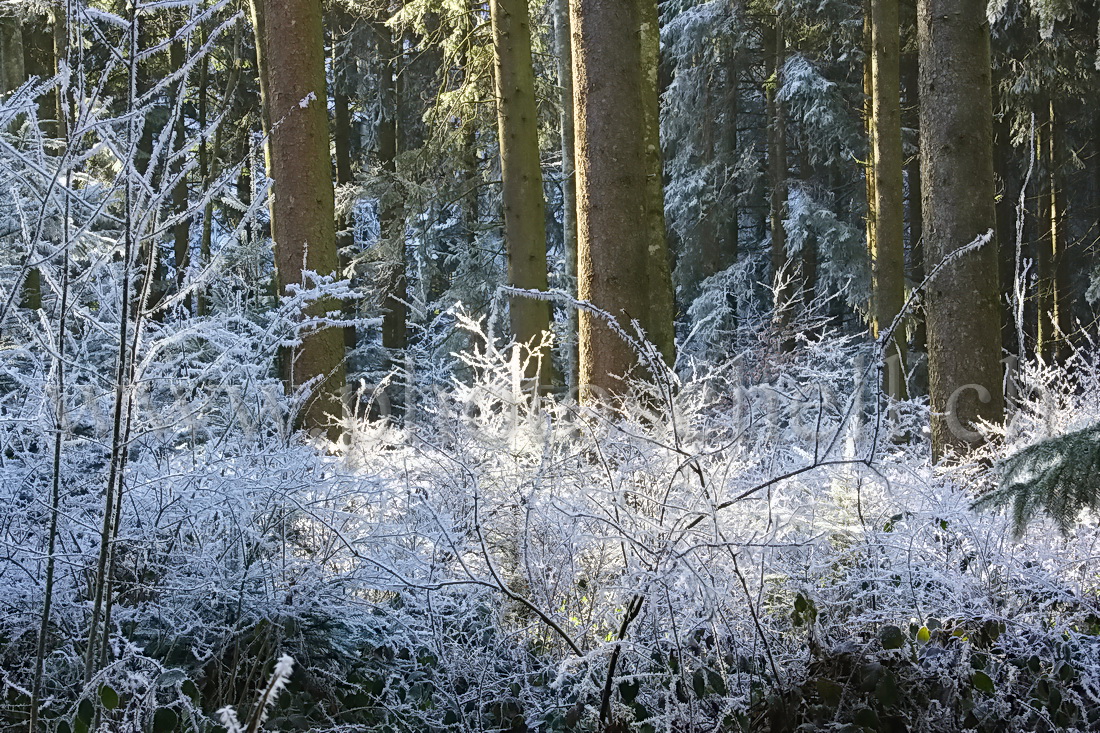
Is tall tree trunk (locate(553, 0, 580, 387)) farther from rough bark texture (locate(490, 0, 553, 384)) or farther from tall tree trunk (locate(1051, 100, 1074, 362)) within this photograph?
tall tree trunk (locate(1051, 100, 1074, 362))

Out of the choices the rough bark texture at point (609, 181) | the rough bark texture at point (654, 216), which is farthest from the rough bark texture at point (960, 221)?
the rough bark texture at point (609, 181)

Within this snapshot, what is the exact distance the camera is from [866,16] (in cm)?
1323

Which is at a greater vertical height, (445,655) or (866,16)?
(866,16)

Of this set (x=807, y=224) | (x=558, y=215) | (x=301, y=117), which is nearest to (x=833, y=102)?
(x=807, y=224)

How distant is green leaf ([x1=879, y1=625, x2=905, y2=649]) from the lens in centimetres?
271

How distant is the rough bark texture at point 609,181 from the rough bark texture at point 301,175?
183 cm

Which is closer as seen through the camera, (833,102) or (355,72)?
(833,102)

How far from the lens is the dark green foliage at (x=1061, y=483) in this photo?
2162 mm

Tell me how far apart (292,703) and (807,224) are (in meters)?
14.2

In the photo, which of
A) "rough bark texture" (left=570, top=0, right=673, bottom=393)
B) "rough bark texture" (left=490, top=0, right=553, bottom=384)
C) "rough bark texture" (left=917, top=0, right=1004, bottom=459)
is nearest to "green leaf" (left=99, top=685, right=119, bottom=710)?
"rough bark texture" (left=570, top=0, right=673, bottom=393)

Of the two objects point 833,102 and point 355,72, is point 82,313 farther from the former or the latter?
point 355,72

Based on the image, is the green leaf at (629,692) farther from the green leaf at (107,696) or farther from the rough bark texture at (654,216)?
the rough bark texture at (654,216)

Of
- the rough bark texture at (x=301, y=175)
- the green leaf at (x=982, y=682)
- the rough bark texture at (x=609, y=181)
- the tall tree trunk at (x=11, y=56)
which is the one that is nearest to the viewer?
the green leaf at (x=982, y=682)

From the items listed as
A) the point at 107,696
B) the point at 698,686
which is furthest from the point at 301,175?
the point at 698,686
